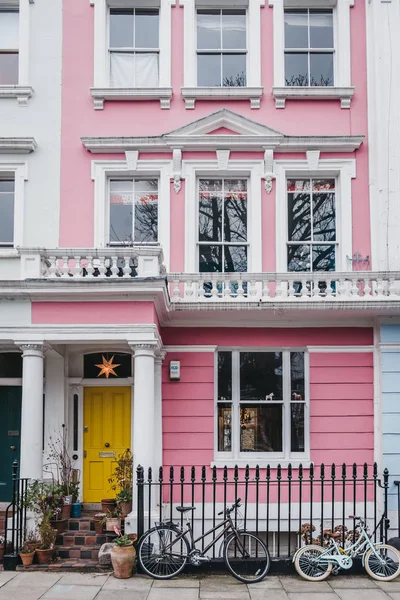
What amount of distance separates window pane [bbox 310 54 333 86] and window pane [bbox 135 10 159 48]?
2.99 m

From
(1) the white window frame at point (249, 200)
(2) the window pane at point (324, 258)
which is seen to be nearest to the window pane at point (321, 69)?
(1) the white window frame at point (249, 200)

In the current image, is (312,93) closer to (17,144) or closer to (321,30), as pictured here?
(321,30)

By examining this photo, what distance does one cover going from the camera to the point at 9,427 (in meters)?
11.8

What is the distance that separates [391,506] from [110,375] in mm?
5316

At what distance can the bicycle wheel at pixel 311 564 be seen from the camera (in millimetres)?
8789

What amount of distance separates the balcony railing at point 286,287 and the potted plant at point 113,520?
3.53 m

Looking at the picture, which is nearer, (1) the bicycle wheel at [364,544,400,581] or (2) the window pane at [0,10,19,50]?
(1) the bicycle wheel at [364,544,400,581]

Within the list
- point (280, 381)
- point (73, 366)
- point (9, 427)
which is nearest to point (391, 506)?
point (280, 381)

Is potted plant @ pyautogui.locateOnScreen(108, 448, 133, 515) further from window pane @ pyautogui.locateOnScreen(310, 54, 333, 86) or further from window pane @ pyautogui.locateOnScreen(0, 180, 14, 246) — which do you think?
window pane @ pyautogui.locateOnScreen(310, 54, 333, 86)

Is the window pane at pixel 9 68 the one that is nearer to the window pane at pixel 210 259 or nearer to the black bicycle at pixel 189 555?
the window pane at pixel 210 259

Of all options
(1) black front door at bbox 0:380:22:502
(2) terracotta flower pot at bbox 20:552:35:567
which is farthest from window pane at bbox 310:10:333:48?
(2) terracotta flower pot at bbox 20:552:35:567

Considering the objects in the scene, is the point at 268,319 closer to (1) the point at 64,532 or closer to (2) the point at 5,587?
(1) the point at 64,532

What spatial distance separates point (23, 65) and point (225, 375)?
6.80 meters

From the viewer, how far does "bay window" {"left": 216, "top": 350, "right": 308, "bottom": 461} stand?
11609 millimetres
